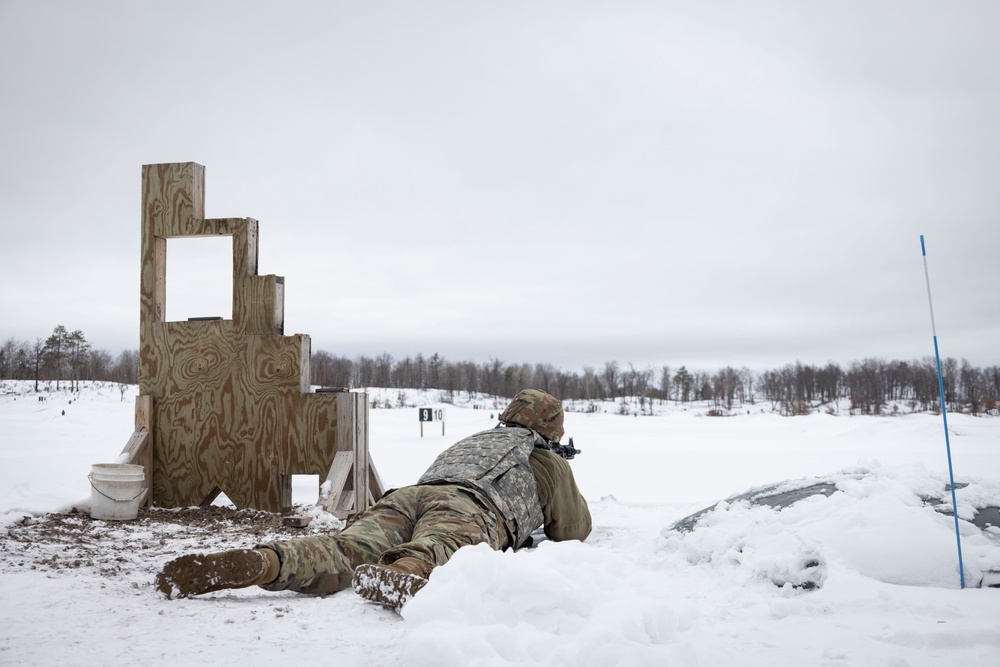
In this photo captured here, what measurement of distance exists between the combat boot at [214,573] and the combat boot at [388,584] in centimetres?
44

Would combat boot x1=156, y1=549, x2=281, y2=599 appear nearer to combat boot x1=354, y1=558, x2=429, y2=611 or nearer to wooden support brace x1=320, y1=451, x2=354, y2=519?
combat boot x1=354, y1=558, x2=429, y2=611

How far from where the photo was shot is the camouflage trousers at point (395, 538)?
3086mm

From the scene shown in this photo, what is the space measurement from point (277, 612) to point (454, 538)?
0.86 m

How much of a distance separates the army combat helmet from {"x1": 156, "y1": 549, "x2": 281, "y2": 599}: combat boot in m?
2.19

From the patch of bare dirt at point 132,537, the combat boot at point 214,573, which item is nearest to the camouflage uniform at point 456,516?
the combat boot at point 214,573

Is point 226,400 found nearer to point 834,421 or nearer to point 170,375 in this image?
point 170,375

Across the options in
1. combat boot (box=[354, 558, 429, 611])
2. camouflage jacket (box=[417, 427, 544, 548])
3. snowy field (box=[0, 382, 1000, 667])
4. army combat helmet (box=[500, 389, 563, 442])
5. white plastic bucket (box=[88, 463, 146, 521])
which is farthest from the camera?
white plastic bucket (box=[88, 463, 146, 521])

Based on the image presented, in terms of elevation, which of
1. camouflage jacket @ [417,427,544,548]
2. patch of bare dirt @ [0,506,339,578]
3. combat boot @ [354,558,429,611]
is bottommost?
patch of bare dirt @ [0,506,339,578]

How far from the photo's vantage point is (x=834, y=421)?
19172 millimetres

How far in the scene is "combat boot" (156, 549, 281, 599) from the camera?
2.89 meters

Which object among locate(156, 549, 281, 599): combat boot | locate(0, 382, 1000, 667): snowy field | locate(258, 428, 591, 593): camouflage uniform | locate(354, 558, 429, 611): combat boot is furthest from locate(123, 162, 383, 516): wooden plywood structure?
locate(354, 558, 429, 611): combat boot

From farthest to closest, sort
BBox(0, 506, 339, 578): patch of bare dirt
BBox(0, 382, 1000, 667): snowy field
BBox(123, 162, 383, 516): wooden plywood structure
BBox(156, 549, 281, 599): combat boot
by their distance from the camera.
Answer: BBox(123, 162, 383, 516): wooden plywood structure < BBox(0, 506, 339, 578): patch of bare dirt < BBox(156, 549, 281, 599): combat boot < BBox(0, 382, 1000, 667): snowy field

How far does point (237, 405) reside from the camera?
618 centimetres

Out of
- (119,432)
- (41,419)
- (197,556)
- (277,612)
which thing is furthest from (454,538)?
(41,419)
